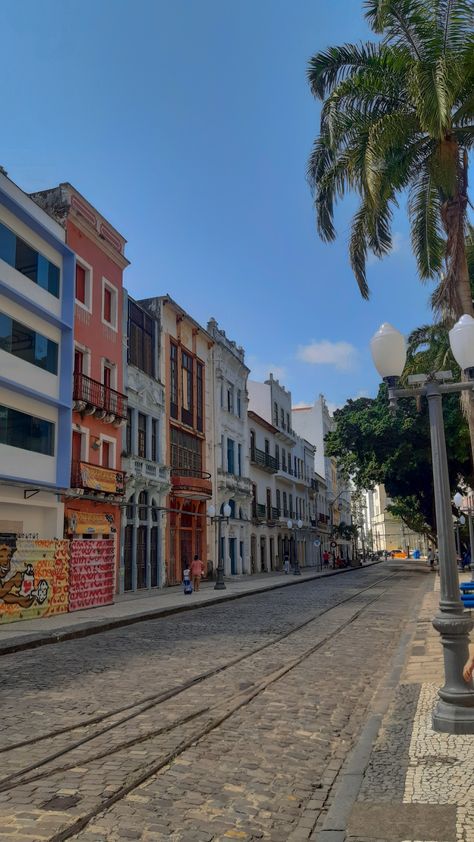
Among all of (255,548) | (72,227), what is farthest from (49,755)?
(255,548)

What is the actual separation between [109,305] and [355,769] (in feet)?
74.9

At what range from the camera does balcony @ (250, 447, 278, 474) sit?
45.6 meters

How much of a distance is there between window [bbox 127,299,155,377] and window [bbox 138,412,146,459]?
6.79 feet

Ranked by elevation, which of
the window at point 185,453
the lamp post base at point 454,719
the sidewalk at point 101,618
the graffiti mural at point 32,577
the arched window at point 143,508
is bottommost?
the sidewalk at point 101,618

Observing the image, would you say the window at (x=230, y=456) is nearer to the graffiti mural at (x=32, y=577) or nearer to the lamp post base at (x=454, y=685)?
the graffiti mural at (x=32, y=577)

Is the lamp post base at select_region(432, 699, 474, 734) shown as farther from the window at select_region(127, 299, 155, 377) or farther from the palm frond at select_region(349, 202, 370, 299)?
the window at select_region(127, 299, 155, 377)

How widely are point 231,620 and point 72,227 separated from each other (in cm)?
1433

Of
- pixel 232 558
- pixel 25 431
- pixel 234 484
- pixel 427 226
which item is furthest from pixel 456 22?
pixel 232 558

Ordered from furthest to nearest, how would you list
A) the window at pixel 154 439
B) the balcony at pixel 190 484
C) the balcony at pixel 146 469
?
the balcony at pixel 190 484 → the window at pixel 154 439 → the balcony at pixel 146 469

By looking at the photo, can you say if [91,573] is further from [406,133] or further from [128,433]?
[406,133]

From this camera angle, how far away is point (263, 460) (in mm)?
47375

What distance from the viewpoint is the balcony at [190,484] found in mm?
30844

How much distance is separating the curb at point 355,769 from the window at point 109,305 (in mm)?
19332

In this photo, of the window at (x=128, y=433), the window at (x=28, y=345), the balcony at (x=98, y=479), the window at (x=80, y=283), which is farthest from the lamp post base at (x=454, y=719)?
the window at (x=128, y=433)
